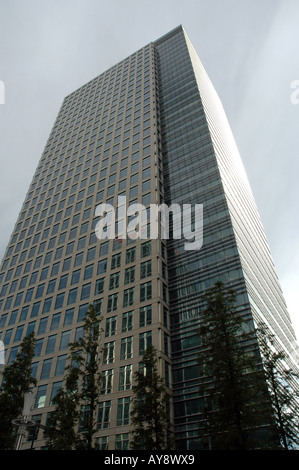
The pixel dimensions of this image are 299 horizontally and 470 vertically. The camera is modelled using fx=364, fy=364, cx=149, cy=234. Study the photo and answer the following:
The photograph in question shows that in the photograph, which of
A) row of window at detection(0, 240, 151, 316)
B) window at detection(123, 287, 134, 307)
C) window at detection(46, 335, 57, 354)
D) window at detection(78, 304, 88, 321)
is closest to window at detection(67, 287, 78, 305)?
row of window at detection(0, 240, 151, 316)

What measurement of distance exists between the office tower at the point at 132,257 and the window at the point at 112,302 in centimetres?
14

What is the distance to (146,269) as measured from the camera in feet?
144

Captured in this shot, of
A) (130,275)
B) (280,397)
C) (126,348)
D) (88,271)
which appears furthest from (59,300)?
(280,397)

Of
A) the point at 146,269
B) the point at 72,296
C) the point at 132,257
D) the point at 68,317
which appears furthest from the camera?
the point at 72,296

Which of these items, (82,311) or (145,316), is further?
(82,311)

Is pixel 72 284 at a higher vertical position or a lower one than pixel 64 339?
higher

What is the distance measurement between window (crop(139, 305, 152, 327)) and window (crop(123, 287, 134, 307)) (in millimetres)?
2065

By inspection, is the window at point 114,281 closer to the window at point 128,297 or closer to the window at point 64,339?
the window at point 128,297

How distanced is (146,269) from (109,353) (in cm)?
1056

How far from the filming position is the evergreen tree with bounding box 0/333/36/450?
24.6 m

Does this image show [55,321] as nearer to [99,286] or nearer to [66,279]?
[66,279]

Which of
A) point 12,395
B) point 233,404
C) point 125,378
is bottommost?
point 233,404

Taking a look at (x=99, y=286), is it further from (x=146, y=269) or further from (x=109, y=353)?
(x=109, y=353)

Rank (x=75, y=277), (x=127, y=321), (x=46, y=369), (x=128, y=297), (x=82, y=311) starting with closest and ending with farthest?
(x=127, y=321) < (x=46, y=369) < (x=128, y=297) < (x=82, y=311) < (x=75, y=277)
